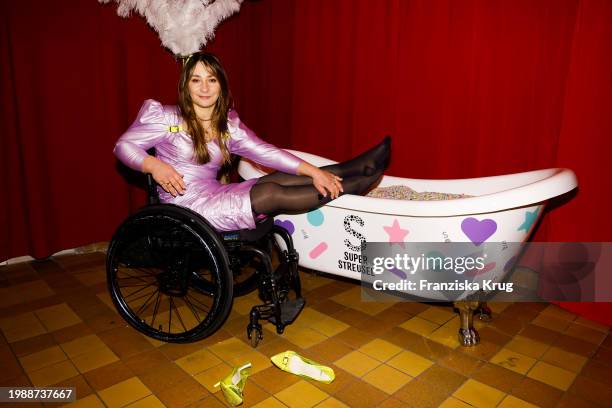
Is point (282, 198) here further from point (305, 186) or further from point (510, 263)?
point (510, 263)

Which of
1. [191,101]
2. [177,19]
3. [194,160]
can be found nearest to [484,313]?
[194,160]

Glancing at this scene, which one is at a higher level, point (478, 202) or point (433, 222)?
point (478, 202)

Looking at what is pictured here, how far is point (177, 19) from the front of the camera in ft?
8.87

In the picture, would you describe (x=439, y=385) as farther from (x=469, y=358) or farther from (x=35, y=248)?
(x=35, y=248)

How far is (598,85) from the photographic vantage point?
188cm

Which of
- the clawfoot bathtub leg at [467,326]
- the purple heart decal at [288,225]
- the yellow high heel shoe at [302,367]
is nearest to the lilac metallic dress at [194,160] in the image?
the purple heart decal at [288,225]

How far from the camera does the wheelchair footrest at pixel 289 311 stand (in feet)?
6.02

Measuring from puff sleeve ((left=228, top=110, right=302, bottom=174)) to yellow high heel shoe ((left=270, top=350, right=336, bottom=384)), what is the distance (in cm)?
78

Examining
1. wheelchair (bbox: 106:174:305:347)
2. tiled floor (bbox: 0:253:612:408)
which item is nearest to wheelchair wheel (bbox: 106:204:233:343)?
wheelchair (bbox: 106:174:305:347)

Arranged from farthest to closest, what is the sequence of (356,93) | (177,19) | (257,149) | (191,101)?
(356,93) < (177,19) < (257,149) < (191,101)

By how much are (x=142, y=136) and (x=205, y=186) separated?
1.06 ft

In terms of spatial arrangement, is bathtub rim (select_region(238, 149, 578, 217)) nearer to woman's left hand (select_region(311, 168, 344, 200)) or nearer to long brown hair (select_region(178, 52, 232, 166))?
→ woman's left hand (select_region(311, 168, 344, 200))

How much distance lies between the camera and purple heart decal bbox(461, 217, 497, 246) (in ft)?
5.28

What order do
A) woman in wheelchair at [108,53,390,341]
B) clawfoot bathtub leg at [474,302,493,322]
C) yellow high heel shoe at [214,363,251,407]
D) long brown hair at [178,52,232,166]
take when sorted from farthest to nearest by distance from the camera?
clawfoot bathtub leg at [474,302,493,322] < long brown hair at [178,52,232,166] < woman in wheelchair at [108,53,390,341] < yellow high heel shoe at [214,363,251,407]
